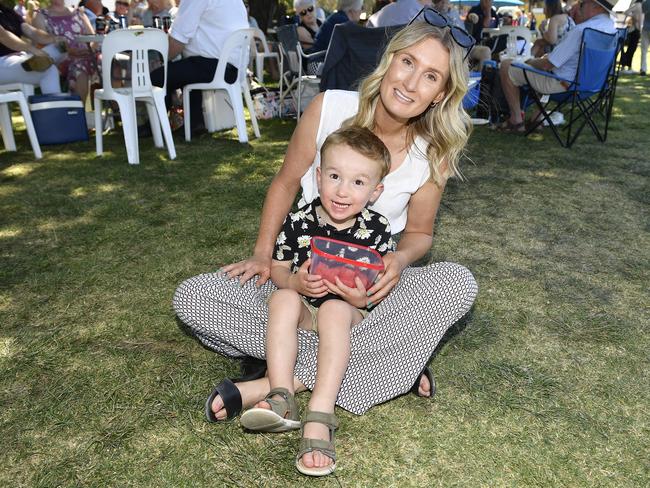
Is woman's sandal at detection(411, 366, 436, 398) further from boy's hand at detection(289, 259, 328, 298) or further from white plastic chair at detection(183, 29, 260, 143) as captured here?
white plastic chair at detection(183, 29, 260, 143)

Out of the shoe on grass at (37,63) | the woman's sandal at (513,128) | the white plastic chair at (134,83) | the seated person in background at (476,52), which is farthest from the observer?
the seated person in background at (476,52)

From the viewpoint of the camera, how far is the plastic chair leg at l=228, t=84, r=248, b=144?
19.8ft

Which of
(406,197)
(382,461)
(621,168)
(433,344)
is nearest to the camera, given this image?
(382,461)

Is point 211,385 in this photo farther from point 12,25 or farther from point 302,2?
point 302,2

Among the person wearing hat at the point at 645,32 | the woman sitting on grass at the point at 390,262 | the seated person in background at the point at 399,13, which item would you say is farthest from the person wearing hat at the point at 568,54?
the person wearing hat at the point at 645,32

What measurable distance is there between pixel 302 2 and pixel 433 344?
8.23 m

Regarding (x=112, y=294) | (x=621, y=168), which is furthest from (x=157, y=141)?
(x=621, y=168)

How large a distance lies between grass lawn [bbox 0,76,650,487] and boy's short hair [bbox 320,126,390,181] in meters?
0.86

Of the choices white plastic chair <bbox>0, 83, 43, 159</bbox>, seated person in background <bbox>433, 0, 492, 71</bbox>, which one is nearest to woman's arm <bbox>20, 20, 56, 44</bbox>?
white plastic chair <bbox>0, 83, 43, 159</bbox>

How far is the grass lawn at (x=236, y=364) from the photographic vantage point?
1854mm

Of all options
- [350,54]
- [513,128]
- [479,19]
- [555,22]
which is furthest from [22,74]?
[479,19]

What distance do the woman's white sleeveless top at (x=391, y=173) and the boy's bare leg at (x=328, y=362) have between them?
20.2 inches

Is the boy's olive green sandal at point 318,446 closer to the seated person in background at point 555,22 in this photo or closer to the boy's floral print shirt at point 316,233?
the boy's floral print shirt at point 316,233

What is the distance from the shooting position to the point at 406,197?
2.38 meters
